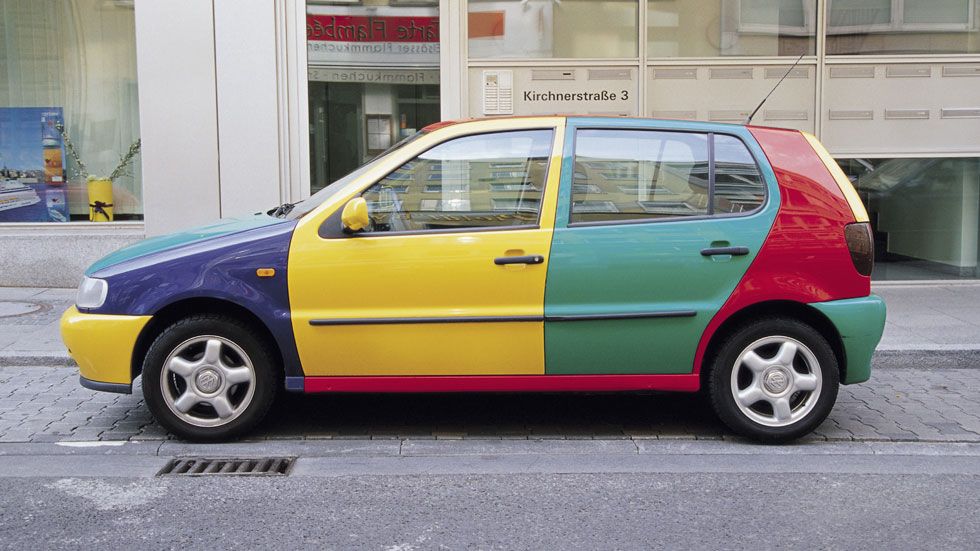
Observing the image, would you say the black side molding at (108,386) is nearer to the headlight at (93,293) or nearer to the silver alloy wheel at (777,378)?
the headlight at (93,293)

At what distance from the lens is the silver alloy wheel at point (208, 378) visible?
5367 mm

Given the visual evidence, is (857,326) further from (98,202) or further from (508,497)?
(98,202)

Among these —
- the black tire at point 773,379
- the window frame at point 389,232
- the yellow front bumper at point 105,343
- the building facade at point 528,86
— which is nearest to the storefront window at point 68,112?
the building facade at point 528,86

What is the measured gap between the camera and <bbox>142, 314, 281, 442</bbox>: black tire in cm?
536

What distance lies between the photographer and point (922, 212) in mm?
10992

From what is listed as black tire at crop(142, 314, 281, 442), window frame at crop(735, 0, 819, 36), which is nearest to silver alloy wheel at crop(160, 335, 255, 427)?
black tire at crop(142, 314, 281, 442)

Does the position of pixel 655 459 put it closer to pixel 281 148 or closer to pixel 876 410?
pixel 876 410

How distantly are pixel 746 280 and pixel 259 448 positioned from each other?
2.72 meters

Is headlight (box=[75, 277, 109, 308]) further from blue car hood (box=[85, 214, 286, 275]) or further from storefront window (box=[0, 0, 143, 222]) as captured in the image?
storefront window (box=[0, 0, 143, 222])

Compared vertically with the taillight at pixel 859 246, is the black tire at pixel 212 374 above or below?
below

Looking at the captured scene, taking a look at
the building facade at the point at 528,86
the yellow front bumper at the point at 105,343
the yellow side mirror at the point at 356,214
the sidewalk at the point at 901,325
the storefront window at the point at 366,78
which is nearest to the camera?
the yellow side mirror at the point at 356,214

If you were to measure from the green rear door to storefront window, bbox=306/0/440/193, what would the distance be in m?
5.74

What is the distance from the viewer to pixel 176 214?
34.6 ft

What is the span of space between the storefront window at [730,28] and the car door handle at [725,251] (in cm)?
589
